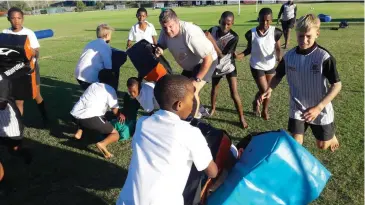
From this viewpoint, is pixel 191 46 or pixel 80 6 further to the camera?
pixel 80 6

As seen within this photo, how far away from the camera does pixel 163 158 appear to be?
2.13m

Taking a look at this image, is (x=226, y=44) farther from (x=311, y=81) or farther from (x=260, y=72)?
(x=311, y=81)

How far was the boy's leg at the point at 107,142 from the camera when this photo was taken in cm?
461

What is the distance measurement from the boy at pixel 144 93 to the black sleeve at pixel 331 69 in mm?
2240

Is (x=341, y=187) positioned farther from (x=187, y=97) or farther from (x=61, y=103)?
(x=61, y=103)

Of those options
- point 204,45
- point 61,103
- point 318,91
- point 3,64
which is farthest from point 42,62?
point 318,91

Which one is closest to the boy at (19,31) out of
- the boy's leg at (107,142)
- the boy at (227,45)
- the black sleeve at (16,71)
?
the black sleeve at (16,71)

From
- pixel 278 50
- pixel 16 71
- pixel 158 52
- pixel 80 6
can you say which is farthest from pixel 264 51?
pixel 80 6

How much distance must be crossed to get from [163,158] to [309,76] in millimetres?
2130

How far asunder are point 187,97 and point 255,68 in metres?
3.87

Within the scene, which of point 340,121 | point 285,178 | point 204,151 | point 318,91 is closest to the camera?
point 204,151

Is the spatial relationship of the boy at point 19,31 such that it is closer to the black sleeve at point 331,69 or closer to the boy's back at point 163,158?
the boy's back at point 163,158

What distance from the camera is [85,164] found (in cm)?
459

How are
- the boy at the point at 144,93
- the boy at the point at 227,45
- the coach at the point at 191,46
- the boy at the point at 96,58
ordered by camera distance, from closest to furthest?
the coach at the point at 191,46, the boy at the point at 144,93, the boy at the point at 96,58, the boy at the point at 227,45
